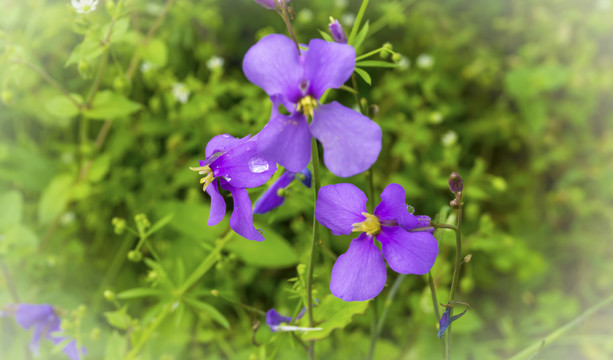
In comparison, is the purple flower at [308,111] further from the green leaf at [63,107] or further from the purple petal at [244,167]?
the green leaf at [63,107]

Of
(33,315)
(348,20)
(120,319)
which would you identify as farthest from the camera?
(348,20)

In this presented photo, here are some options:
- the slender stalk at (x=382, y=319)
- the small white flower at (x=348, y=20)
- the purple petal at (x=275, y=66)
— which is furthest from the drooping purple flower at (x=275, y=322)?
the small white flower at (x=348, y=20)

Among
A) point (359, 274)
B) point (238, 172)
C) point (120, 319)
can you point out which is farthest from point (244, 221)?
point (120, 319)

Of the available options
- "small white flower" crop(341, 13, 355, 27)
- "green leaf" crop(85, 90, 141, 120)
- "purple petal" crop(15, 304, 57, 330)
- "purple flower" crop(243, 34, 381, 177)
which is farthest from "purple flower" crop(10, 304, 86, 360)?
"small white flower" crop(341, 13, 355, 27)

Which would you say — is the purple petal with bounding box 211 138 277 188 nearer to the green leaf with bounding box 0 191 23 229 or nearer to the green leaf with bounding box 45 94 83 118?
the green leaf with bounding box 45 94 83 118

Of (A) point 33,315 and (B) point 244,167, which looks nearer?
(B) point 244,167

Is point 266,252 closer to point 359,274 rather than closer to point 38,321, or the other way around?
point 38,321

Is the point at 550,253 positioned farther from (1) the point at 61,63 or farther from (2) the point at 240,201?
(1) the point at 61,63

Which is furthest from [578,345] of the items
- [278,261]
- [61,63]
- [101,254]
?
[61,63]
